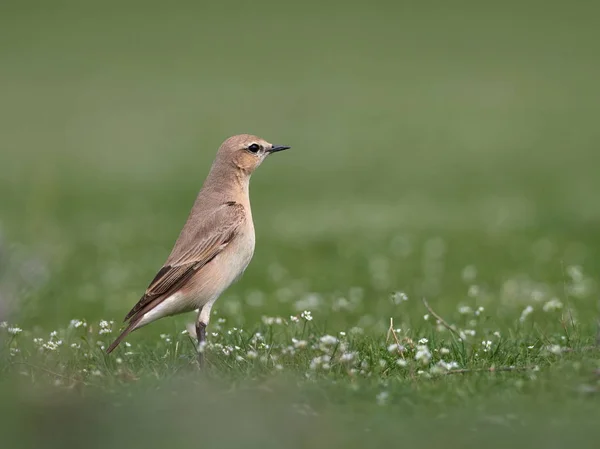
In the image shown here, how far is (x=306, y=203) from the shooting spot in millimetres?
30281

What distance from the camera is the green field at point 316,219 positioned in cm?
817

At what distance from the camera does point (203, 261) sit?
10531 millimetres

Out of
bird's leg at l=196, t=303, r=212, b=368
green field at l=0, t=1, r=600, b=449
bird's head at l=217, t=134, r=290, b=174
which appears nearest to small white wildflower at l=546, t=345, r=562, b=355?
green field at l=0, t=1, r=600, b=449

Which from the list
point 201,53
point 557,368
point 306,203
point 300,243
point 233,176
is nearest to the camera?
point 557,368

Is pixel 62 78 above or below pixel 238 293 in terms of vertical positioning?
above

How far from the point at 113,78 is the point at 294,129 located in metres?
14.9

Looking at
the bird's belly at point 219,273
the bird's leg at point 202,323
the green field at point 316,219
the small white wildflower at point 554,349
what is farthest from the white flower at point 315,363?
the small white wildflower at point 554,349

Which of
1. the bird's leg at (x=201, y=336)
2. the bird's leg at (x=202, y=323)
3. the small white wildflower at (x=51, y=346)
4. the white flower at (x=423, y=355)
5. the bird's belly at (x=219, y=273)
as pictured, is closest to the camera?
the white flower at (x=423, y=355)

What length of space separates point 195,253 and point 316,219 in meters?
16.5

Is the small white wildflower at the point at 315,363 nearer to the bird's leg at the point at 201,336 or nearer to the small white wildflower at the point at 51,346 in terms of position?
the bird's leg at the point at 201,336

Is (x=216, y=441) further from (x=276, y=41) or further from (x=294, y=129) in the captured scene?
(x=276, y=41)

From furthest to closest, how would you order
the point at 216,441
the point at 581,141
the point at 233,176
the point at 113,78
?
the point at 113,78, the point at 581,141, the point at 233,176, the point at 216,441

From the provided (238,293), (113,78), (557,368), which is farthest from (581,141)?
(557,368)

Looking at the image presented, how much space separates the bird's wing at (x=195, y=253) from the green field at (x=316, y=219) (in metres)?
0.65
